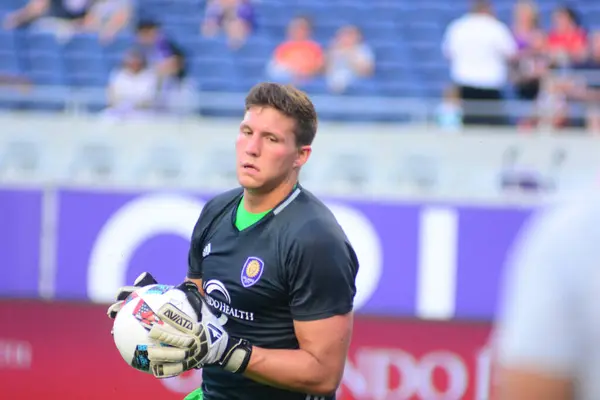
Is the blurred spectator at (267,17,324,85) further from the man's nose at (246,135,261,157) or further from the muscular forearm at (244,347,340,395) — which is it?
the muscular forearm at (244,347,340,395)

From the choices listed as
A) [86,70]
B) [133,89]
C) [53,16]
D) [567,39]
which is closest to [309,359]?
[133,89]

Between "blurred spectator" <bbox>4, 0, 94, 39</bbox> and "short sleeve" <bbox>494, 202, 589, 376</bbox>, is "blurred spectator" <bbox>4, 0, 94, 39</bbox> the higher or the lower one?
the higher one

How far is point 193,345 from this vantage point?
135 inches

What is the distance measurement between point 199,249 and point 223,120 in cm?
573

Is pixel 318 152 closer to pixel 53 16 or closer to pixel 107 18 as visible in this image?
pixel 107 18

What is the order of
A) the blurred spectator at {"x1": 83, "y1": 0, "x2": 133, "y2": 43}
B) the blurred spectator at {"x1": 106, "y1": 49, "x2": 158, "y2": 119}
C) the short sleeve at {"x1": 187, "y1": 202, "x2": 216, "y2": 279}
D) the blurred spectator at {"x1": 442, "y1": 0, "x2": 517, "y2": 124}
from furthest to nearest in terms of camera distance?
the blurred spectator at {"x1": 83, "y1": 0, "x2": 133, "y2": 43} < the blurred spectator at {"x1": 442, "y1": 0, "x2": 517, "y2": 124} < the blurred spectator at {"x1": 106, "y1": 49, "x2": 158, "y2": 119} < the short sleeve at {"x1": 187, "y1": 202, "x2": 216, "y2": 279}

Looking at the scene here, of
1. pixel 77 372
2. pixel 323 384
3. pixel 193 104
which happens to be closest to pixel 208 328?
pixel 323 384

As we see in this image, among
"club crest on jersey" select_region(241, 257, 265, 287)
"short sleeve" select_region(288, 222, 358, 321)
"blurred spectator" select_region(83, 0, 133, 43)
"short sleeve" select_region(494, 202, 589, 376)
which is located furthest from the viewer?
"blurred spectator" select_region(83, 0, 133, 43)

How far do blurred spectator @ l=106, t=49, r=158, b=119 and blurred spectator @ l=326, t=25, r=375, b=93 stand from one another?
1.82 m

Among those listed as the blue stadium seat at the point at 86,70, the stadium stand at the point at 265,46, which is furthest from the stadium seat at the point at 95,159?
the blue stadium seat at the point at 86,70

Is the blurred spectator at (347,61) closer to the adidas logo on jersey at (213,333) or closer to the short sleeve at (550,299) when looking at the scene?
the adidas logo on jersey at (213,333)

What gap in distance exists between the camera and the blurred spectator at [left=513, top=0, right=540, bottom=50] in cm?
1070

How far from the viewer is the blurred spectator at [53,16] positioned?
11469 mm

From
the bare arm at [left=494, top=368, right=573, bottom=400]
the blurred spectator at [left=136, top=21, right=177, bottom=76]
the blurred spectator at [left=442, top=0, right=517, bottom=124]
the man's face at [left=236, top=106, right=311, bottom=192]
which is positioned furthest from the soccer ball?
the blurred spectator at [left=136, top=21, right=177, bottom=76]
